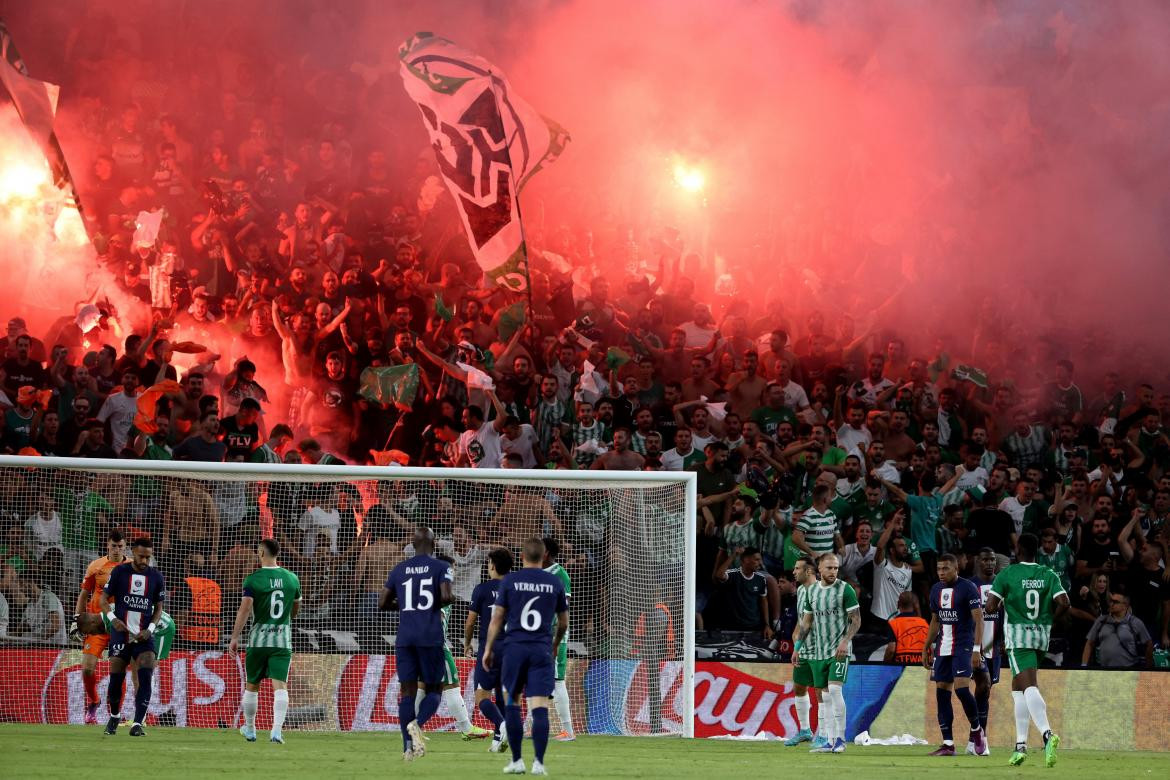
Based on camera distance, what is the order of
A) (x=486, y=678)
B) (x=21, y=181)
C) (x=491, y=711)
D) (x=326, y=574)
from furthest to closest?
(x=21, y=181), (x=326, y=574), (x=486, y=678), (x=491, y=711)

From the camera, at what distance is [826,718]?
→ 44.2 feet

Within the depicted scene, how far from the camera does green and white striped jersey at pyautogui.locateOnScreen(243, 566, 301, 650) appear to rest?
12.7 meters

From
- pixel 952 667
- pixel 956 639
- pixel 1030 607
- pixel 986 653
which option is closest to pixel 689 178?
pixel 986 653

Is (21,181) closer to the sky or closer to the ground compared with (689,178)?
closer to the ground

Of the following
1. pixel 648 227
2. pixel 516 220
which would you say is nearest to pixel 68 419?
pixel 516 220

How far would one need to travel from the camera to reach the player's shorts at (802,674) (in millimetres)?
13742

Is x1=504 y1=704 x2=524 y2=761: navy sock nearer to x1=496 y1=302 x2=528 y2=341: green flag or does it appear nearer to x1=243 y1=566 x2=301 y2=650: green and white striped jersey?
x1=243 y1=566 x2=301 y2=650: green and white striped jersey

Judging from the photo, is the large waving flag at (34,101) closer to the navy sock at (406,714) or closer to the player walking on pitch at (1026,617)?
the navy sock at (406,714)

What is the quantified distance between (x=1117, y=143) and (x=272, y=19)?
12.1m

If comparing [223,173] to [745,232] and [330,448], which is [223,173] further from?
[745,232]

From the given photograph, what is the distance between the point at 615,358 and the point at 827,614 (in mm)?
5291

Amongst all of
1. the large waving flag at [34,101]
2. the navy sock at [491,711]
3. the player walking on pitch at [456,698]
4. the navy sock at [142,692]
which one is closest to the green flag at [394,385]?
the player walking on pitch at [456,698]

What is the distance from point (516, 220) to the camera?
2003 centimetres

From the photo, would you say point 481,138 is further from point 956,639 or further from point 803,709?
point 956,639
